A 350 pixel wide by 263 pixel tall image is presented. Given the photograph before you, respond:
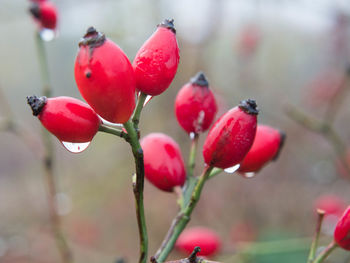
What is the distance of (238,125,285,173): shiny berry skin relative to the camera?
54.5 inches

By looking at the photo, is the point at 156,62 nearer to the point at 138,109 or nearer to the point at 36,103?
the point at 138,109

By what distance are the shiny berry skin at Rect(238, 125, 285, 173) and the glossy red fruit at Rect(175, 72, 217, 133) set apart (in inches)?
Result: 7.6

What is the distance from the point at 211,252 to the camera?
6.77 ft

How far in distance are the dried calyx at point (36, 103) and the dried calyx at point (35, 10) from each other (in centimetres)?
146

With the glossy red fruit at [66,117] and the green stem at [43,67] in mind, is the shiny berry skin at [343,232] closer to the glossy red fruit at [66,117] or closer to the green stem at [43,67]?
the glossy red fruit at [66,117]

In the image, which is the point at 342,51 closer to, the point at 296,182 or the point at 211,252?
the point at 296,182

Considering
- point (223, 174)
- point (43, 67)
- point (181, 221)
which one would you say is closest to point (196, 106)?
point (181, 221)

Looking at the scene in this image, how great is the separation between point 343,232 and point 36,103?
41.1 inches

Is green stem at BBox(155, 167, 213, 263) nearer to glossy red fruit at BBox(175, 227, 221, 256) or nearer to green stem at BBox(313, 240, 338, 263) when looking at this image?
green stem at BBox(313, 240, 338, 263)

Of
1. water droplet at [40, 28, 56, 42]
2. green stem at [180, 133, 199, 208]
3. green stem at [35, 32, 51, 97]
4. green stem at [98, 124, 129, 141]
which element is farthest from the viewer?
water droplet at [40, 28, 56, 42]

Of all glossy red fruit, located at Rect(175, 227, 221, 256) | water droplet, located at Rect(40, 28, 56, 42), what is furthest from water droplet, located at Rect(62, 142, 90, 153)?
water droplet, located at Rect(40, 28, 56, 42)

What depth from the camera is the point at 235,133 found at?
44.4 inches

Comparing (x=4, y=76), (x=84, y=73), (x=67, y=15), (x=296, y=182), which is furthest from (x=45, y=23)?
(x=4, y=76)

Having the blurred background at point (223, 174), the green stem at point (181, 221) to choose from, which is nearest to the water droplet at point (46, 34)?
the blurred background at point (223, 174)
